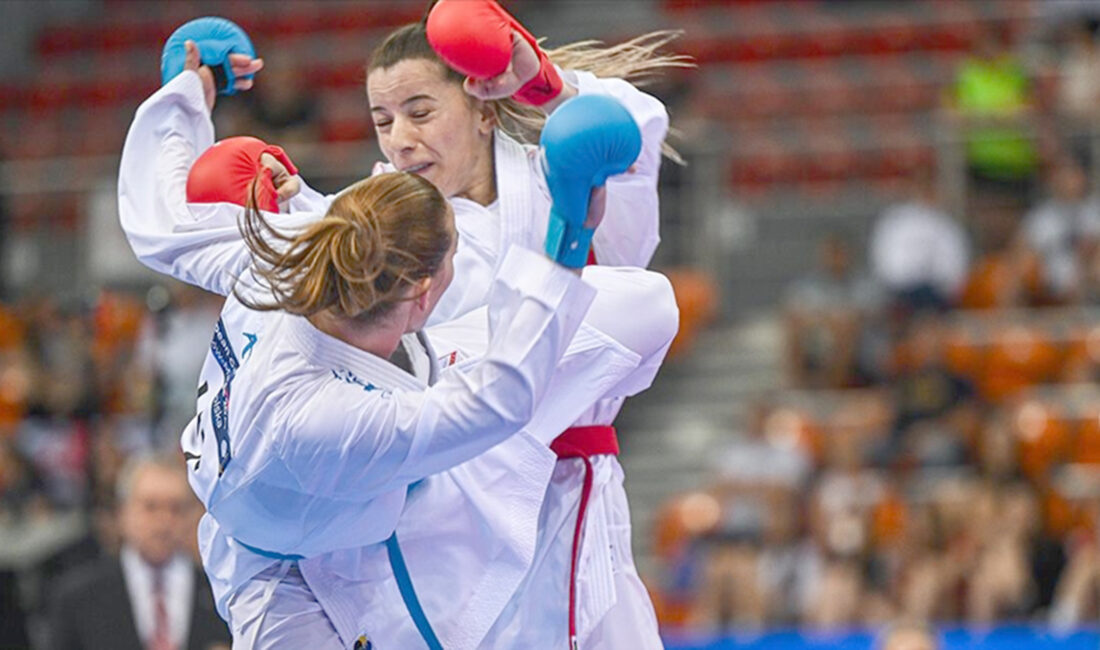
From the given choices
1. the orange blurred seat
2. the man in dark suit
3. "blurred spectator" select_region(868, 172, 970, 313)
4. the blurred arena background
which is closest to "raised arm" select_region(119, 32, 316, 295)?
the man in dark suit

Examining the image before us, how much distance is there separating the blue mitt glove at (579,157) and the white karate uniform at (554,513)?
1.79 ft

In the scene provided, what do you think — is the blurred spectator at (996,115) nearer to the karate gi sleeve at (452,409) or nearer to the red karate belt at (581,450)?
the red karate belt at (581,450)

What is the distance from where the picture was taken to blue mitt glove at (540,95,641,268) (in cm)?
307

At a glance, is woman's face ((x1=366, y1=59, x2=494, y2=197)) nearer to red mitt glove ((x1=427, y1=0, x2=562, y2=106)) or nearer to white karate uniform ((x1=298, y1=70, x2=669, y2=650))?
white karate uniform ((x1=298, y1=70, x2=669, y2=650))

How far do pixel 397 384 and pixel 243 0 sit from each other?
43.6 feet

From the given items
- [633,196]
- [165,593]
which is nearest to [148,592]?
[165,593]

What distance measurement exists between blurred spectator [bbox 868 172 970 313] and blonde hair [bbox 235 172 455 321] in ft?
26.4

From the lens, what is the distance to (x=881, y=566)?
9.27 meters

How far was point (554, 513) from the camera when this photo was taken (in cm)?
382

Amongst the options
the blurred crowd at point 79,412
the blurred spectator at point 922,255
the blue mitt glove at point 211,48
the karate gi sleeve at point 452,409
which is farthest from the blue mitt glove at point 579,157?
the blurred spectator at point 922,255

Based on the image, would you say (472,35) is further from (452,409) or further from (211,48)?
(211,48)

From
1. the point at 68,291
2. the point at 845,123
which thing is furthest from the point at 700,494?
the point at 68,291

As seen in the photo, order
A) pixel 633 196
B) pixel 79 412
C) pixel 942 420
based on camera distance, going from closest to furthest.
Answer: pixel 633 196, pixel 942 420, pixel 79 412

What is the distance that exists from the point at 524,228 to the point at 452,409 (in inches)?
30.2
